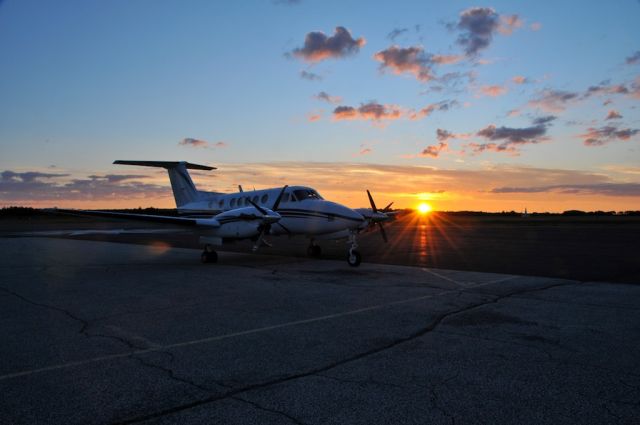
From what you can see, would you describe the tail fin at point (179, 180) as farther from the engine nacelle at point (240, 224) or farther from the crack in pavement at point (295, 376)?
the crack in pavement at point (295, 376)

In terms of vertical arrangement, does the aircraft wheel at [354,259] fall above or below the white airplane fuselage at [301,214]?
below

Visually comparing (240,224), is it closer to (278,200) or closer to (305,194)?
(278,200)

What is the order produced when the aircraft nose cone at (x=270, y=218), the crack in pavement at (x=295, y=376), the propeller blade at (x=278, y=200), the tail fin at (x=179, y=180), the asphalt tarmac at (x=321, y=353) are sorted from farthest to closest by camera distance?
1. the tail fin at (x=179, y=180)
2. the propeller blade at (x=278, y=200)
3. the aircraft nose cone at (x=270, y=218)
4. the asphalt tarmac at (x=321, y=353)
5. the crack in pavement at (x=295, y=376)

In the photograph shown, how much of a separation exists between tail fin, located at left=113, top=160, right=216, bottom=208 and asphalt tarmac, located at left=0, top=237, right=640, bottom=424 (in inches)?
533

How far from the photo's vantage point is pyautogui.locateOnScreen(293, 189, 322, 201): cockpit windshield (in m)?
18.2

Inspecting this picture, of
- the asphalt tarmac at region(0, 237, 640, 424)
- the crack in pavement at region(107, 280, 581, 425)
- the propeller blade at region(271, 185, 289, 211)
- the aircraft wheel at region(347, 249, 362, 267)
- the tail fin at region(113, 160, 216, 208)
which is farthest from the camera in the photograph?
the tail fin at region(113, 160, 216, 208)

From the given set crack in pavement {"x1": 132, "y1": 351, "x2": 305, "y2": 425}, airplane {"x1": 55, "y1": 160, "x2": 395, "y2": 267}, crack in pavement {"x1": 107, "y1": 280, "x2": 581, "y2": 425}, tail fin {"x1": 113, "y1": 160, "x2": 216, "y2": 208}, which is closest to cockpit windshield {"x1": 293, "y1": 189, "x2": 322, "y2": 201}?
airplane {"x1": 55, "y1": 160, "x2": 395, "y2": 267}

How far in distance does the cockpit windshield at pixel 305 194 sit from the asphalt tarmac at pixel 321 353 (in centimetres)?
655

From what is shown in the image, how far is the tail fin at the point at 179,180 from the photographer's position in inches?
990

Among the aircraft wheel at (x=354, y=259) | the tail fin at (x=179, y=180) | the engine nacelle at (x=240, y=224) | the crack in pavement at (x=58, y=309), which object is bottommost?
the crack in pavement at (x=58, y=309)

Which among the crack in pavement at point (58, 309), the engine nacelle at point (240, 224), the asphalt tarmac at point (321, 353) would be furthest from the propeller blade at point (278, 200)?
the crack in pavement at point (58, 309)

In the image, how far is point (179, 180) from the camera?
83.7 ft

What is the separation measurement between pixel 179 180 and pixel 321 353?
21.3 metres

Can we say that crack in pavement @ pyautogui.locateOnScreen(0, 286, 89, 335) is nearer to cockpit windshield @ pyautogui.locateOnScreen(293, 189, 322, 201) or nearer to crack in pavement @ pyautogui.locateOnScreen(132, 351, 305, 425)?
crack in pavement @ pyautogui.locateOnScreen(132, 351, 305, 425)
